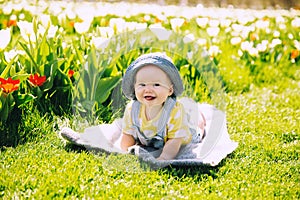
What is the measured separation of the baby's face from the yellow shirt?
0.13 meters

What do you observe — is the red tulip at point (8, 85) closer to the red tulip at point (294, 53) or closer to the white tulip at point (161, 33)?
the white tulip at point (161, 33)

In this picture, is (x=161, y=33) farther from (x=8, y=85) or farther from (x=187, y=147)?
(x=8, y=85)

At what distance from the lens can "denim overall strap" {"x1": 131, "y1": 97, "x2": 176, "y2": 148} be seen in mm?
2799

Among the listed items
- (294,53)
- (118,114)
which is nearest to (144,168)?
(118,114)

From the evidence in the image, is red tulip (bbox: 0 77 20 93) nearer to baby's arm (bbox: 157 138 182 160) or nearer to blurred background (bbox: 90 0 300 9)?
baby's arm (bbox: 157 138 182 160)

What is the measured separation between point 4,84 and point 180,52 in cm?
145

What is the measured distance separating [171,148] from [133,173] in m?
0.28

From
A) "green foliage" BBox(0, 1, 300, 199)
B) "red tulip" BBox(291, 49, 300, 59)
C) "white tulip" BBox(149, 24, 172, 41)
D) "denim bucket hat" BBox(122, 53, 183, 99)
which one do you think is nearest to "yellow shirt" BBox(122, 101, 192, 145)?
"denim bucket hat" BBox(122, 53, 183, 99)

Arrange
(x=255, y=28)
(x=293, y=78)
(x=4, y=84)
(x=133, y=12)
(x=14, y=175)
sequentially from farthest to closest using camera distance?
(x=133, y=12) → (x=255, y=28) → (x=293, y=78) → (x=4, y=84) → (x=14, y=175)

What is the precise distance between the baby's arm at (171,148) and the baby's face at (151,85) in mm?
230

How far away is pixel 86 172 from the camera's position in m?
2.57

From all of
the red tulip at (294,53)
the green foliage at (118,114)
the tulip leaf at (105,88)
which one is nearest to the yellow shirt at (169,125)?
the green foliage at (118,114)

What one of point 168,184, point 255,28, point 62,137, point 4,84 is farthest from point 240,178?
point 255,28

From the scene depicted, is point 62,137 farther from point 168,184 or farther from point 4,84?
point 168,184
